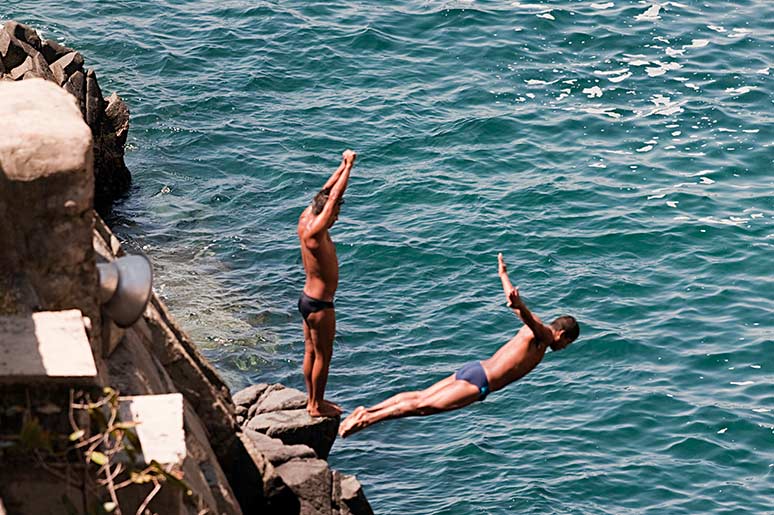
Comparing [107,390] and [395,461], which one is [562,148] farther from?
[107,390]

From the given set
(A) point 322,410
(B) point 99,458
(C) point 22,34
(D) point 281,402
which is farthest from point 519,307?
(C) point 22,34

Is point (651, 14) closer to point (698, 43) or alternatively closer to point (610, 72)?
point (698, 43)

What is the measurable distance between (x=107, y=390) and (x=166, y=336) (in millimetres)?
3549

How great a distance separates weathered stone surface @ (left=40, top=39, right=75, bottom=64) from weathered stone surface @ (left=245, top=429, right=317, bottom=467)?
10.9 m

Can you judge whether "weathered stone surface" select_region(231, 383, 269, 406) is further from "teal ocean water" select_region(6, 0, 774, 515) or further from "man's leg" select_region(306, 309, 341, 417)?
"man's leg" select_region(306, 309, 341, 417)

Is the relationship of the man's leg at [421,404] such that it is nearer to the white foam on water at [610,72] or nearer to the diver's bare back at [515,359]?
the diver's bare back at [515,359]

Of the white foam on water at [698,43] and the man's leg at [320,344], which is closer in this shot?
the man's leg at [320,344]

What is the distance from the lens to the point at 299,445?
13.8m

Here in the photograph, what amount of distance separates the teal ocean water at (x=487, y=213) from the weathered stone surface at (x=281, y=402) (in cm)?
158

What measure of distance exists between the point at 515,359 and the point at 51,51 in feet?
42.6

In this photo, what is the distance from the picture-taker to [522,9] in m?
29.5

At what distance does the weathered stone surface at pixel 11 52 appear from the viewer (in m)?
21.0

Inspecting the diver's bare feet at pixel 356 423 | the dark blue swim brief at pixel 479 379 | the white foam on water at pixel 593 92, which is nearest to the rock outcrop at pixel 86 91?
the white foam on water at pixel 593 92

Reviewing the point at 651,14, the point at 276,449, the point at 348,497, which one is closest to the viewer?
the point at 348,497
